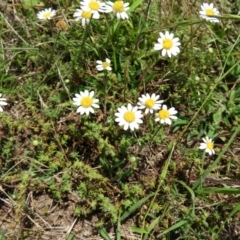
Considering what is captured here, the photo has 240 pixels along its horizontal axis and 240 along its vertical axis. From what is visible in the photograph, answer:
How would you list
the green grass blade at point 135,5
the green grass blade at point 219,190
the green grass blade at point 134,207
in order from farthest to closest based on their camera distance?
the green grass blade at point 135,5
the green grass blade at point 134,207
the green grass blade at point 219,190

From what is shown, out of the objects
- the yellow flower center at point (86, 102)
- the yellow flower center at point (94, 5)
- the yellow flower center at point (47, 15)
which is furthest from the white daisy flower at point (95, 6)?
the yellow flower center at point (86, 102)

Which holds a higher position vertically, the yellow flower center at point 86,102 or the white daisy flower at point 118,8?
the white daisy flower at point 118,8

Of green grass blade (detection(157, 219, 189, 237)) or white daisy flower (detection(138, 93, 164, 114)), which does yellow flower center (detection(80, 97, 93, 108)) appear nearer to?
white daisy flower (detection(138, 93, 164, 114))

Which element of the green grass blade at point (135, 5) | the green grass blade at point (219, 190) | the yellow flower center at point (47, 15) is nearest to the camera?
the green grass blade at point (219, 190)

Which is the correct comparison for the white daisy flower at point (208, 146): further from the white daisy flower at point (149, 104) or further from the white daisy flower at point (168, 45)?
the white daisy flower at point (168, 45)

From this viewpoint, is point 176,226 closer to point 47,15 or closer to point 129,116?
point 129,116

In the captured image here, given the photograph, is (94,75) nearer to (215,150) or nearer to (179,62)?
(179,62)

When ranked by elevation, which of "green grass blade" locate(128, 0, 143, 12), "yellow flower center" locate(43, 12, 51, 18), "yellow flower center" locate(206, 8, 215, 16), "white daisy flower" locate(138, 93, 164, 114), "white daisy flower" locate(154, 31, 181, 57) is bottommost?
"white daisy flower" locate(138, 93, 164, 114)

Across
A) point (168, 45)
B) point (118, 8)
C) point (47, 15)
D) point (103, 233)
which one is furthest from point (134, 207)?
point (47, 15)

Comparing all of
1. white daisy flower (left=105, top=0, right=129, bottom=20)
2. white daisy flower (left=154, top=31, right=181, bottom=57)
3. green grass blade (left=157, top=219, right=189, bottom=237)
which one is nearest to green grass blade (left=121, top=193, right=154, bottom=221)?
green grass blade (left=157, top=219, right=189, bottom=237)
